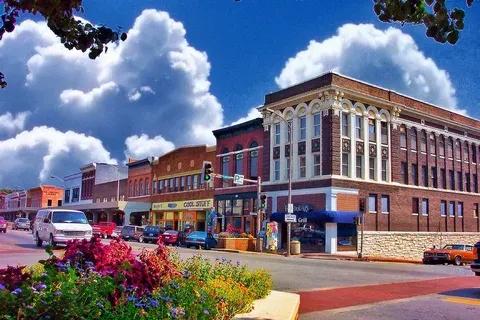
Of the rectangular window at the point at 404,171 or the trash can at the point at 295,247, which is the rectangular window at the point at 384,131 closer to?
the rectangular window at the point at 404,171

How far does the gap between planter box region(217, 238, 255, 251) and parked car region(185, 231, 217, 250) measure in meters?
0.98

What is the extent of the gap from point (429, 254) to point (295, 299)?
85.1 ft

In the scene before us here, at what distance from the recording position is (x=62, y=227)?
2606 centimetres

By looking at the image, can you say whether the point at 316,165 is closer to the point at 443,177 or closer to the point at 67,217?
the point at 443,177

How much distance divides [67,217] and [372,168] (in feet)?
83.6

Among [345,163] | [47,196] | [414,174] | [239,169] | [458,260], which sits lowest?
[458,260]

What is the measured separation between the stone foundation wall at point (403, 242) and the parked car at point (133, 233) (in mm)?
21394

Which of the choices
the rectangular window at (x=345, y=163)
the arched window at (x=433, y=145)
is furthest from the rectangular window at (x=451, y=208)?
the rectangular window at (x=345, y=163)

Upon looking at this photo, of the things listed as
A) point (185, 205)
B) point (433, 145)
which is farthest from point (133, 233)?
point (433, 145)

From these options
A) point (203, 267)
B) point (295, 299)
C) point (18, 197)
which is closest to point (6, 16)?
point (203, 267)

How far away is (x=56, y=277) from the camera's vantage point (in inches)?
212

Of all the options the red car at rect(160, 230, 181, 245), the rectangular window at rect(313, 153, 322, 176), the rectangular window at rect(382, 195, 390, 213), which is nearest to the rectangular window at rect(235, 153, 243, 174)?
the red car at rect(160, 230, 181, 245)

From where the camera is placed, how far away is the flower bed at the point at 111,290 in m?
4.46

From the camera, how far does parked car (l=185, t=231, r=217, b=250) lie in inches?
1618
